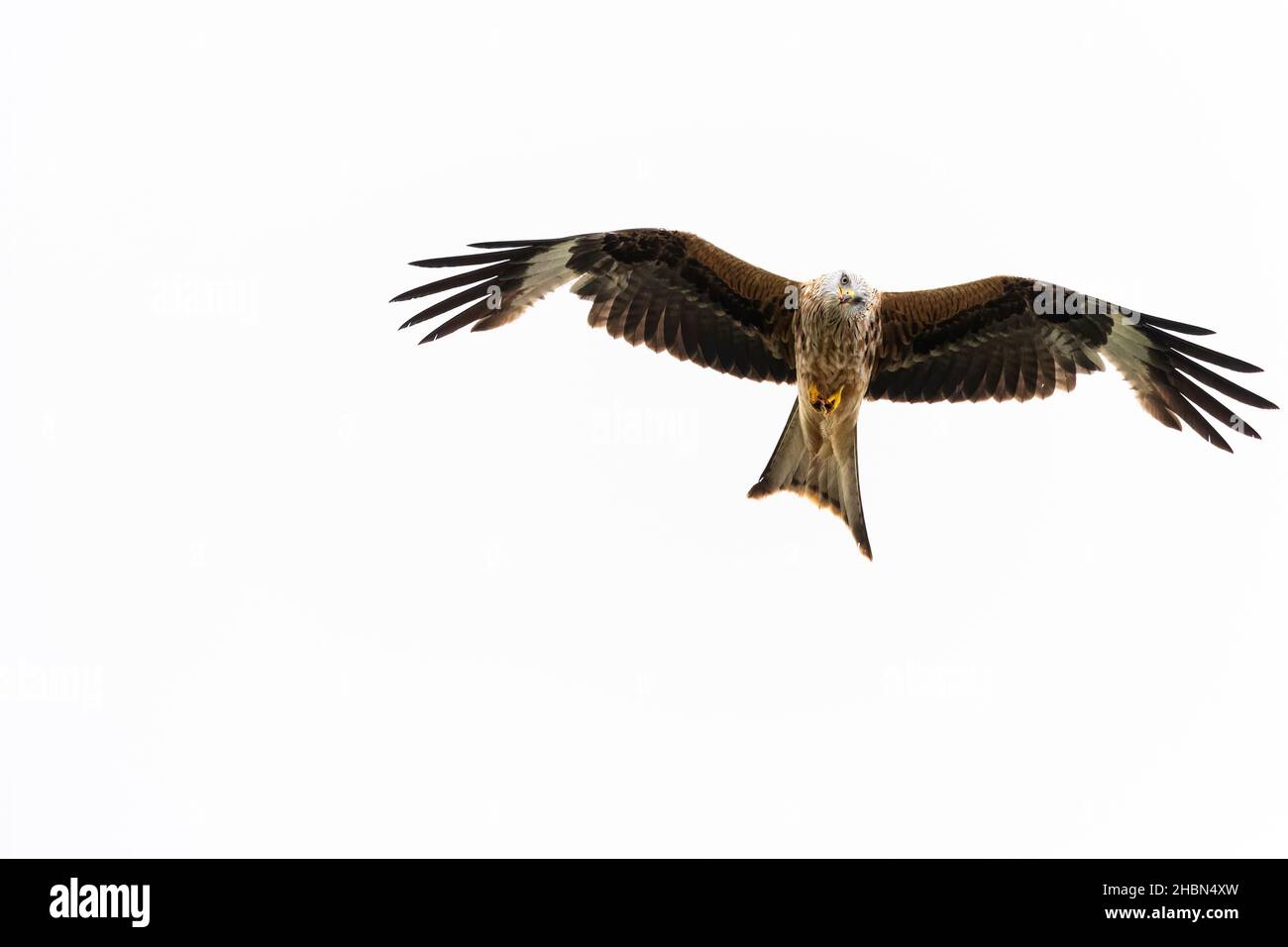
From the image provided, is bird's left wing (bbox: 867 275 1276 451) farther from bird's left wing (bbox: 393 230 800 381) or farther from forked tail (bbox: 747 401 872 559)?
bird's left wing (bbox: 393 230 800 381)

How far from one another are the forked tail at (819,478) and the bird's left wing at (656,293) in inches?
24.0

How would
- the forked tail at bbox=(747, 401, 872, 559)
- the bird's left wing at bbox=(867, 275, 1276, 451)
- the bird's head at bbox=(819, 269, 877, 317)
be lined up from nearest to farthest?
the bird's head at bbox=(819, 269, 877, 317), the bird's left wing at bbox=(867, 275, 1276, 451), the forked tail at bbox=(747, 401, 872, 559)

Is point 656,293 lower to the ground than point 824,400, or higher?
higher

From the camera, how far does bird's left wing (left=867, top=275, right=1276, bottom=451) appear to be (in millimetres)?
10352

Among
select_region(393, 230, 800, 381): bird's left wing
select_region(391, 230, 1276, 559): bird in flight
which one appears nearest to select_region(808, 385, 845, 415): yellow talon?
select_region(391, 230, 1276, 559): bird in flight

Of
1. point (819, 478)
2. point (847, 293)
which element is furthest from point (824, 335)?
point (819, 478)

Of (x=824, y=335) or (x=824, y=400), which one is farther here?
(x=824, y=400)

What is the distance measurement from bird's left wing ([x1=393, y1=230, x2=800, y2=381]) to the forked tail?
61cm

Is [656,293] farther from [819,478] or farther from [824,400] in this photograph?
[819,478]

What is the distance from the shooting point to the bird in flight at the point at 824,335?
10.3m

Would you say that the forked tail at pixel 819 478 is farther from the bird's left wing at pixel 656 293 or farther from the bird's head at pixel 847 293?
the bird's head at pixel 847 293

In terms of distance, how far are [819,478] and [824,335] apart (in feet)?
5.06

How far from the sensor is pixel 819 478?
1110 cm

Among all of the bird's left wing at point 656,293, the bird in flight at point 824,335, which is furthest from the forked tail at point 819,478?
the bird's left wing at point 656,293
